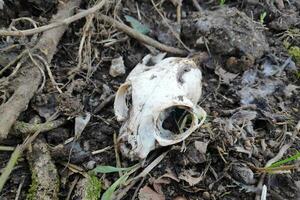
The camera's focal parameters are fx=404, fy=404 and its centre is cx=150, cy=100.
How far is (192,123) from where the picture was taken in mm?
2344

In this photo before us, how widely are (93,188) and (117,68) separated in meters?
0.91

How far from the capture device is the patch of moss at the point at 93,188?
2174mm

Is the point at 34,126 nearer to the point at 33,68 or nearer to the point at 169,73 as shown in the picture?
the point at 33,68

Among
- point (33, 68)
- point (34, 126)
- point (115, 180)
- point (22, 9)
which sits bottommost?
point (115, 180)

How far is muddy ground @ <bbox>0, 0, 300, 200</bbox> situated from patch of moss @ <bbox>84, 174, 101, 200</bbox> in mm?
27

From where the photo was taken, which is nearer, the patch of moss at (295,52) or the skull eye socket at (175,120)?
the skull eye socket at (175,120)

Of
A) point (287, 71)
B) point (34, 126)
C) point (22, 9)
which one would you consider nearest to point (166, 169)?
point (34, 126)

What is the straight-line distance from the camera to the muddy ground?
2.30 meters

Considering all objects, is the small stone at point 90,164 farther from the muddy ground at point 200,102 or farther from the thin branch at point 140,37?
the thin branch at point 140,37

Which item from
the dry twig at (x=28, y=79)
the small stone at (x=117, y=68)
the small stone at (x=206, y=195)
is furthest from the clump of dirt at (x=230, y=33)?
the small stone at (x=206, y=195)

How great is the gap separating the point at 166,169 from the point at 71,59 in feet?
3.42

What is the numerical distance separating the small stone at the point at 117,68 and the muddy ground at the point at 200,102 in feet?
0.10

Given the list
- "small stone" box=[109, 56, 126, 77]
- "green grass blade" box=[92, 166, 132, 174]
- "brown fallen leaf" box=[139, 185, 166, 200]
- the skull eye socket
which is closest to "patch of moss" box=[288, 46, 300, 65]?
the skull eye socket

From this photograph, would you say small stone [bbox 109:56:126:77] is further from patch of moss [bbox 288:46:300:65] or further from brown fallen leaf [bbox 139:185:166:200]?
patch of moss [bbox 288:46:300:65]
